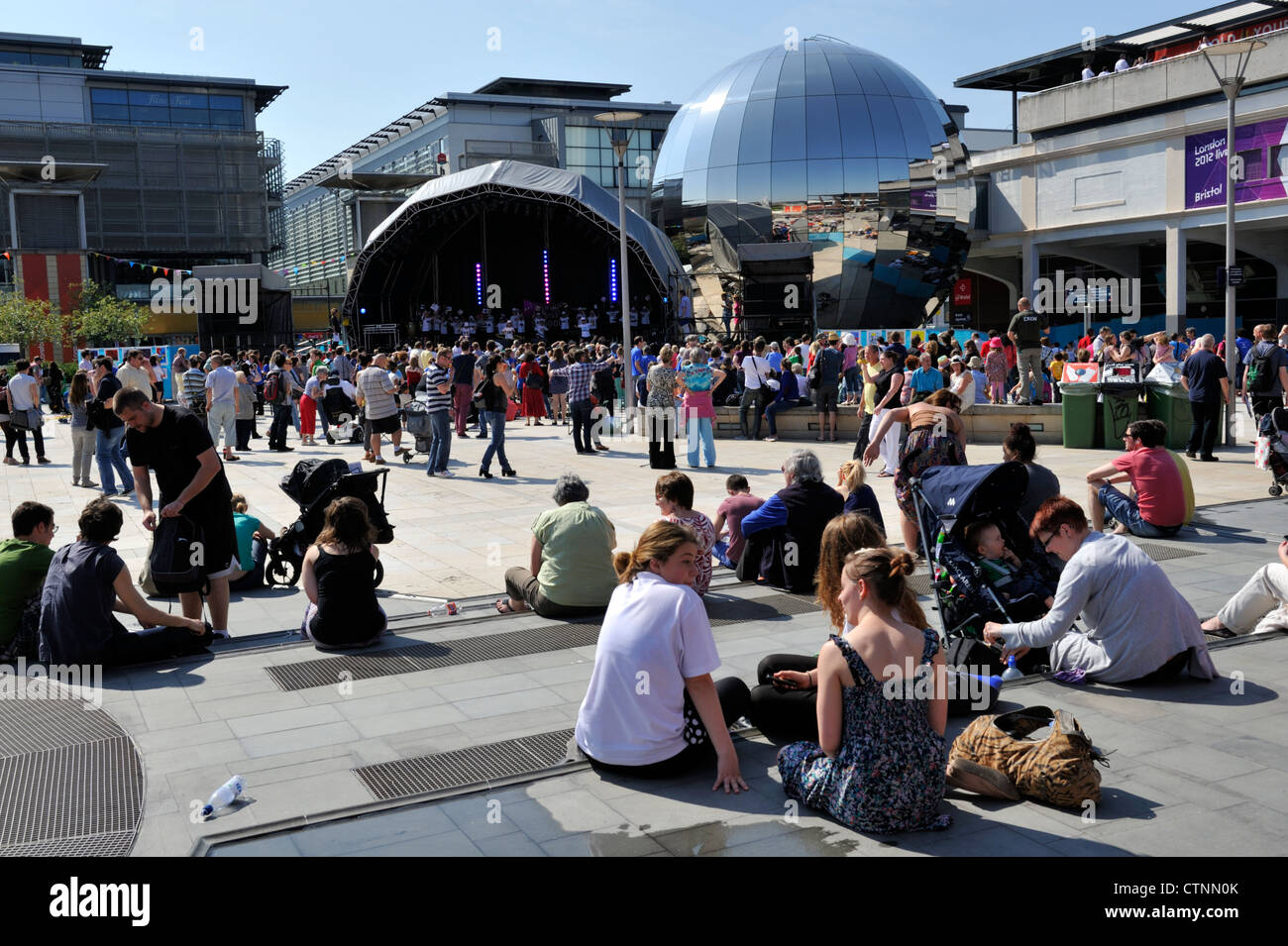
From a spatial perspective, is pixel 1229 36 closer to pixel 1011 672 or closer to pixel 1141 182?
pixel 1141 182

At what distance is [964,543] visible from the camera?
7.07 meters

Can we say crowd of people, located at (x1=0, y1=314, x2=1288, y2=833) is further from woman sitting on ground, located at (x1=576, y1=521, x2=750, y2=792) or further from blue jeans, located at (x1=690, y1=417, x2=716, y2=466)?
blue jeans, located at (x1=690, y1=417, x2=716, y2=466)

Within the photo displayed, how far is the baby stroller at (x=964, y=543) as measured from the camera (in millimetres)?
6957

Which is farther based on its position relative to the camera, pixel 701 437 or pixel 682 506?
pixel 701 437

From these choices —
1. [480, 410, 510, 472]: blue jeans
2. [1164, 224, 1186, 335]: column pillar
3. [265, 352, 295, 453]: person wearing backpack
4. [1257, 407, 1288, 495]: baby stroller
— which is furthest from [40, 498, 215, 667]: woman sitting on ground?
[1164, 224, 1186, 335]: column pillar

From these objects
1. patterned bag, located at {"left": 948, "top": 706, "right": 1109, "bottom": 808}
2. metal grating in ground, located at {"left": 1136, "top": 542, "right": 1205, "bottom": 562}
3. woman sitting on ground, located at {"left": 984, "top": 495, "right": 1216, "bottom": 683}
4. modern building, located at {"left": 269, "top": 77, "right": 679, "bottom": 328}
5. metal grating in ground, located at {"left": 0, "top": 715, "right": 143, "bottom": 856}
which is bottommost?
metal grating in ground, located at {"left": 0, "top": 715, "right": 143, "bottom": 856}

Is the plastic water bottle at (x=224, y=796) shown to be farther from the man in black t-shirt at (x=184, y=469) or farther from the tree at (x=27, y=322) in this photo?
the tree at (x=27, y=322)

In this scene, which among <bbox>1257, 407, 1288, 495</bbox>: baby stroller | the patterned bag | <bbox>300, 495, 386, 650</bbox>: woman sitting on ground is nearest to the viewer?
the patterned bag

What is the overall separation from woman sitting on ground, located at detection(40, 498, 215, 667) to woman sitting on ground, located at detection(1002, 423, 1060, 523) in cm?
601

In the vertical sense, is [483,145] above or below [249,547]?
above

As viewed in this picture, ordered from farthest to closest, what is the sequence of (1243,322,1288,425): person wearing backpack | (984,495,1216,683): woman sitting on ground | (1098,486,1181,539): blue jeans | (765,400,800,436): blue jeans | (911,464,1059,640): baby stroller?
(765,400,800,436): blue jeans
(1243,322,1288,425): person wearing backpack
(1098,486,1181,539): blue jeans
(911,464,1059,640): baby stroller
(984,495,1216,683): woman sitting on ground

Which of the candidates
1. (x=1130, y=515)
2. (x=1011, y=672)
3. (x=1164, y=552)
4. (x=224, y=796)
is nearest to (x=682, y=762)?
(x=224, y=796)

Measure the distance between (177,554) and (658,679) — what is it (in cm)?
425

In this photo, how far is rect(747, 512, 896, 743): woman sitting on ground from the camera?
18.6 feet
